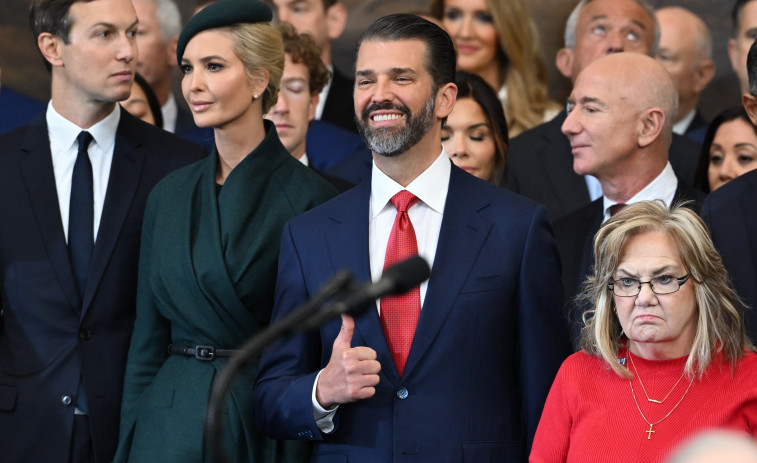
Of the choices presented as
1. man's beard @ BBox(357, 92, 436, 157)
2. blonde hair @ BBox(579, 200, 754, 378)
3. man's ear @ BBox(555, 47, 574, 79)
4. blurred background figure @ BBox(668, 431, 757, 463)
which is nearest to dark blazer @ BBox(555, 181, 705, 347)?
blonde hair @ BBox(579, 200, 754, 378)

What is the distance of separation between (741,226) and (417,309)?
1.09 m

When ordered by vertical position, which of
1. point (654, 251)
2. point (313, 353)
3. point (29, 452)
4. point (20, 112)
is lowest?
point (29, 452)

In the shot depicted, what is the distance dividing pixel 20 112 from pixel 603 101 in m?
2.88

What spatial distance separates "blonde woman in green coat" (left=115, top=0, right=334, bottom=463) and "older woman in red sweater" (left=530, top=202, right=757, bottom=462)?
34.6 inches

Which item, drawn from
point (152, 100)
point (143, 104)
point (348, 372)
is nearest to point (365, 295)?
point (348, 372)

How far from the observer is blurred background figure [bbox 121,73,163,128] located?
543cm

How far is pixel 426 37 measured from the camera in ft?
11.9

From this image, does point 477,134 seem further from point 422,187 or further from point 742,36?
point 742,36

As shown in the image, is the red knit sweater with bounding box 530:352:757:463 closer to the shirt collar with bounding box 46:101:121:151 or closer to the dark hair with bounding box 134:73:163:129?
the shirt collar with bounding box 46:101:121:151

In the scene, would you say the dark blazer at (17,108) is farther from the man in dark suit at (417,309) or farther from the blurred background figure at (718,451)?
the blurred background figure at (718,451)

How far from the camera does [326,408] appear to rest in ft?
11.0

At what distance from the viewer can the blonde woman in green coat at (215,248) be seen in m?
3.67

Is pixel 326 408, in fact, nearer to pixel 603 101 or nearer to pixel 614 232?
pixel 614 232

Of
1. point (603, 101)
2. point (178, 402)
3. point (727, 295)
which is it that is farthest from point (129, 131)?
point (727, 295)
